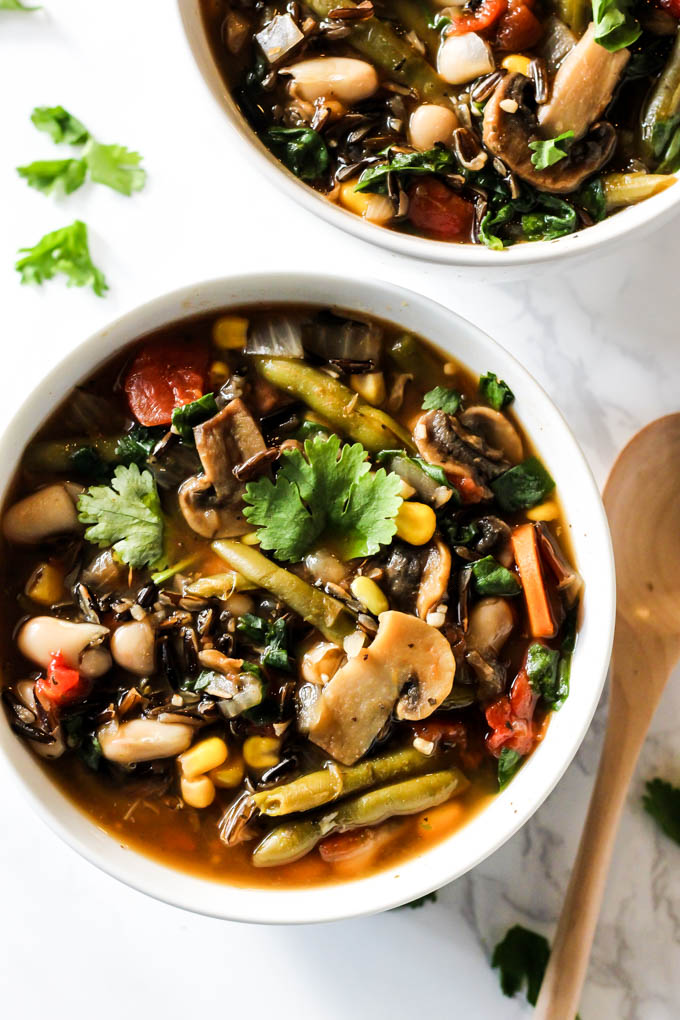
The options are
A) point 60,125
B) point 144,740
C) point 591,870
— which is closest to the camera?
point 144,740

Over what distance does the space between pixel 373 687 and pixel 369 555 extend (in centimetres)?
35

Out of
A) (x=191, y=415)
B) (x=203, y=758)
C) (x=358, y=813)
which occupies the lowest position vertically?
(x=358, y=813)

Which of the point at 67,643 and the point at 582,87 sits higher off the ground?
the point at 582,87

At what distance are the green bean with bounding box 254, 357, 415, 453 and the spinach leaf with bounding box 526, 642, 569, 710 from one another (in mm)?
701

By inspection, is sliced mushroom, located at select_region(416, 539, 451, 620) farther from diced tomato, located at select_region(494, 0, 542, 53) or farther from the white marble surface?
diced tomato, located at select_region(494, 0, 542, 53)

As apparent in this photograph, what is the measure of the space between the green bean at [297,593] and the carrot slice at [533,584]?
1.61 feet

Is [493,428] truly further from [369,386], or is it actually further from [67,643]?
[67,643]

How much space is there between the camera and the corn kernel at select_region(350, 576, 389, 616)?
8.79 feet

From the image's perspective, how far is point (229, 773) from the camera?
2.73 m

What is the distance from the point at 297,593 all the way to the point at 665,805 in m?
1.47

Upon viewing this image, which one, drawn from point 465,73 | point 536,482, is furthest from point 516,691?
point 465,73

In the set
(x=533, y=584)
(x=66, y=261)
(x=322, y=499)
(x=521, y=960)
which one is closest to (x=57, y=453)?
(x=322, y=499)

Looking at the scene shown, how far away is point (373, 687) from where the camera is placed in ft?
8.79

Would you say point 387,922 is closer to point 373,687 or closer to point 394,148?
point 373,687
